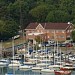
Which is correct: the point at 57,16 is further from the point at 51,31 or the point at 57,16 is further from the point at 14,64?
the point at 14,64

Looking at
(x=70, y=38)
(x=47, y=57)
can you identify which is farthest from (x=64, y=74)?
(x=70, y=38)

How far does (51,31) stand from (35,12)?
5168 mm

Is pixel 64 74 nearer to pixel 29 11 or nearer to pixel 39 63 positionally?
pixel 39 63

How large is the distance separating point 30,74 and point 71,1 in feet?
96.1

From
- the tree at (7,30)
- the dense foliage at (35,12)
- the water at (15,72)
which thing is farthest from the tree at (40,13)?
the water at (15,72)

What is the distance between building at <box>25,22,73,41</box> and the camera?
254 feet

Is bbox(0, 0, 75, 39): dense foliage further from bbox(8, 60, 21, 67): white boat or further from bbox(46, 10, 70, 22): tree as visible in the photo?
bbox(8, 60, 21, 67): white boat

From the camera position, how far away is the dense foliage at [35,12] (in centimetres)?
8081

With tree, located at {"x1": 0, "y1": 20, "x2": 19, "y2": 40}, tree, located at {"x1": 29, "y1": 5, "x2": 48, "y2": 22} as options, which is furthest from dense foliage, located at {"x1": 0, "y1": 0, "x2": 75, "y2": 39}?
tree, located at {"x1": 0, "y1": 20, "x2": 19, "y2": 40}

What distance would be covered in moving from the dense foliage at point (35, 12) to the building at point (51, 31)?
201cm

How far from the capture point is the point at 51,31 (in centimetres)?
7825

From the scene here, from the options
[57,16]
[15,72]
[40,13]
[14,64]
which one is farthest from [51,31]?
[15,72]

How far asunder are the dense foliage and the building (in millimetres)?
2013

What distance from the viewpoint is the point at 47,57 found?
63781 mm
